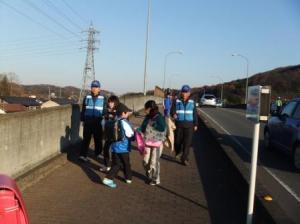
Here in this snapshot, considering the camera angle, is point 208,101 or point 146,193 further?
point 208,101

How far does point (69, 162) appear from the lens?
10578 mm

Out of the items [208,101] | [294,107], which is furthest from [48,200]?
[208,101]

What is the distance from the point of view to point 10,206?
3.46 meters

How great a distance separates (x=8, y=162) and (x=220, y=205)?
3033mm

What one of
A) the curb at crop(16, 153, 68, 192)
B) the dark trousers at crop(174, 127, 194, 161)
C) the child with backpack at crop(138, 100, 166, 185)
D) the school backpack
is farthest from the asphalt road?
the curb at crop(16, 153, 68, 192)

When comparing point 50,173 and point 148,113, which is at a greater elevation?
point 148,113

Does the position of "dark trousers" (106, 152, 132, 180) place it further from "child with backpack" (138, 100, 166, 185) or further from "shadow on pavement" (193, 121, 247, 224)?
"shadow on pavement" (193, 121, 247, 224)

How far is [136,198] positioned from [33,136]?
7.35 feet

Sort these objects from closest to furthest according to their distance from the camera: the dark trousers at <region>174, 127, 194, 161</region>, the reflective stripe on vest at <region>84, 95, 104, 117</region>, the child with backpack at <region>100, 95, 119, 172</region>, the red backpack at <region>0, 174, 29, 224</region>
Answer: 1. the red backpack at <region>0, 174, 29, 224</region>
2. the child with backpack at <region>100, 95, 119, 172</region>
3. the reflective stripe on vest at <region>84, 95, 104, 117</region>
4. the dark trousers at <region>174, 127, 194, 161</region>

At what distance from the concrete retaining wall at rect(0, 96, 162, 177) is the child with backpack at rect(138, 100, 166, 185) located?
72.8 inches

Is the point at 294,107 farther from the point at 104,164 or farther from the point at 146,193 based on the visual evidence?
the point at 146,193

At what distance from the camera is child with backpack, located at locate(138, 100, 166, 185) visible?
28.7 ft

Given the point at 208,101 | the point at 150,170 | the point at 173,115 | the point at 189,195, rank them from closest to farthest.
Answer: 1. the point at 189,195
2. the point at 150,170
3. the point at 173,115
4. the point at 208,101

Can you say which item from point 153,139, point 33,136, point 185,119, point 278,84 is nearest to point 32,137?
point 33,136
